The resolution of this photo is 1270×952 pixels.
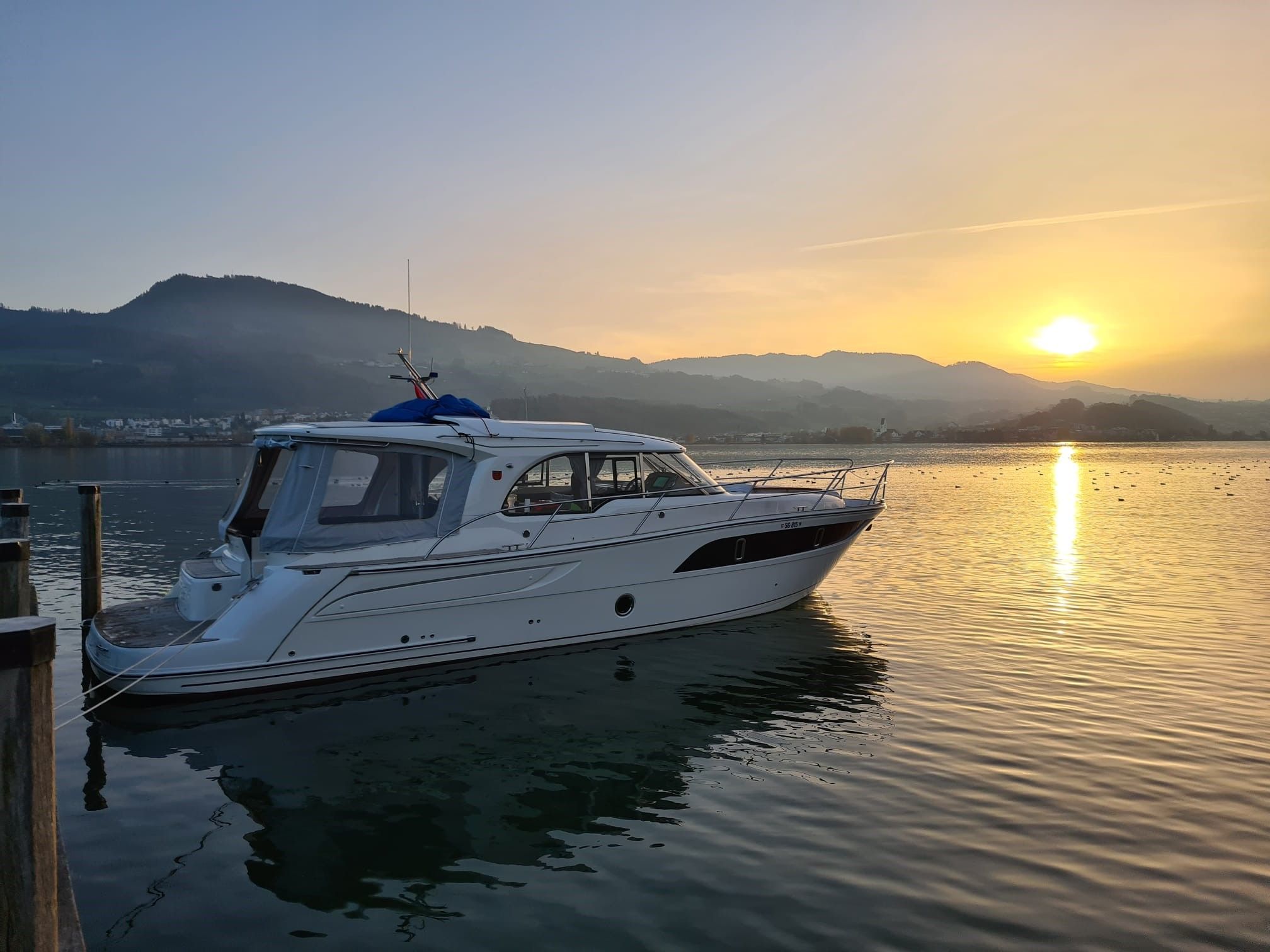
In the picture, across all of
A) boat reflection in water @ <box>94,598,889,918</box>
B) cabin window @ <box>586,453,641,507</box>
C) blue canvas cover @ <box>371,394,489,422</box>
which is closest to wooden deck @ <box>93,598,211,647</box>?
boat reflection in water @ <box>94,598,889,918</box>

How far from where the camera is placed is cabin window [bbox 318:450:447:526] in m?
10.9

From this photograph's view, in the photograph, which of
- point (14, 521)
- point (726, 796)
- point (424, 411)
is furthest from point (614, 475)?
point (14, 521)

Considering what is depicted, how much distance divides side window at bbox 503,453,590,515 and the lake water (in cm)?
213

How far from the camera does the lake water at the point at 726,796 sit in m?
5.72

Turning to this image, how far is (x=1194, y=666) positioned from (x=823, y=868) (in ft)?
27.7

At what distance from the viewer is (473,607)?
11148 millimetres

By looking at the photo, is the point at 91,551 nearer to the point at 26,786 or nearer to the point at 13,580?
the point at 13,580

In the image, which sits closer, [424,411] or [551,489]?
[424,411]

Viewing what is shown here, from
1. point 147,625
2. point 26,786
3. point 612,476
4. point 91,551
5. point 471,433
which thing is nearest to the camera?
point 26,786

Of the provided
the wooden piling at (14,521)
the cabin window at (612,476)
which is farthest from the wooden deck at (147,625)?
the cabin window at (612,476)

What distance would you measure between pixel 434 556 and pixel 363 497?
4.12 ft

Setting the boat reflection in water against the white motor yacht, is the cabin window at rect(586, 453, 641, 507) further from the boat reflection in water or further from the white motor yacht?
the boat reflection in water

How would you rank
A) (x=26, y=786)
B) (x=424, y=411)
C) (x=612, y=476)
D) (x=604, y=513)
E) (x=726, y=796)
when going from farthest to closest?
(x=612, y=476) < (x=604, y=513) < (x=424, y=411) < (x=726, y=796) < (x=26, y=786)

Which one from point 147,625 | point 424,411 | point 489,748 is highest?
point 424,411
